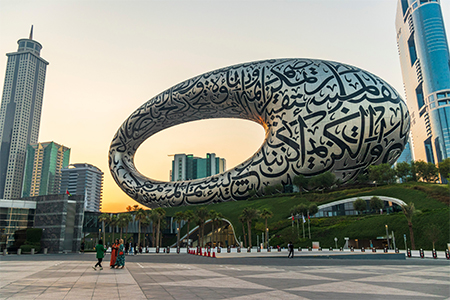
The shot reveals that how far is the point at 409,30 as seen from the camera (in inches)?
6870

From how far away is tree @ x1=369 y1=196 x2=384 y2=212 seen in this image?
140 feet

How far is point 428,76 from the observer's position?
507ft

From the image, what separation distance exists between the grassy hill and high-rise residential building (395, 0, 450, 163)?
118 metres

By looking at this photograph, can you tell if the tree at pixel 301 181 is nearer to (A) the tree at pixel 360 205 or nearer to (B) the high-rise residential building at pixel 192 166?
(A) the tree at pixel 360 205

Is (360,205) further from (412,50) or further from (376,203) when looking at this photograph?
(412,50)

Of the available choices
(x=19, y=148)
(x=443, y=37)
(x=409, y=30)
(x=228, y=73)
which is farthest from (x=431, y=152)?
(x=19, y=148)

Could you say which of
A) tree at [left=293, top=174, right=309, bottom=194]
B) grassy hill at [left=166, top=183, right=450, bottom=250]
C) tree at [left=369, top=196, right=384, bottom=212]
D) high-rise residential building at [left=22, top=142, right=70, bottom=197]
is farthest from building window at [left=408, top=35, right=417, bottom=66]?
high-rise residential building at [left=22, top=142, right=70, bottom=197]

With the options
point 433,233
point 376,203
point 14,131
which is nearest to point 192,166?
point 14,131

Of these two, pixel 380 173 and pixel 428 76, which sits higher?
pixel 428 76

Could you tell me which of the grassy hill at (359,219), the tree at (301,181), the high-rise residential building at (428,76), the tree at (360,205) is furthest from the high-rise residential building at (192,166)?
the tree at (360,205)

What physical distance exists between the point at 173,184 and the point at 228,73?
1988cm

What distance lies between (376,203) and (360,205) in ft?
6.31

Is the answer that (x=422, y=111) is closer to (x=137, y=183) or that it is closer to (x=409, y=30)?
(x=409, y=30)

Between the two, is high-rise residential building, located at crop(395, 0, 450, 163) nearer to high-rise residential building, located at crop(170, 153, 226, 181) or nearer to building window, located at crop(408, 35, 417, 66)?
building window, located at crop(408, 35, 417, 66)
